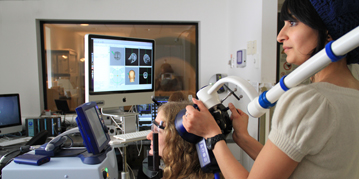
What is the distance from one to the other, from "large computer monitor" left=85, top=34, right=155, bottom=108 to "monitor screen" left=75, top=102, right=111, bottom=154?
1.99ft

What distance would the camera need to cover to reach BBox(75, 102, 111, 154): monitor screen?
1.02m

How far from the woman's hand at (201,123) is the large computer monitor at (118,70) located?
1.20 meters

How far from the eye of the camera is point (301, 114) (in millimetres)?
520

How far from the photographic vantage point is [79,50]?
106 inches

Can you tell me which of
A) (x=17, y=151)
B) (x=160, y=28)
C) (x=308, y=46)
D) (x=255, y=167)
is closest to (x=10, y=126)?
(x=17, y=151)

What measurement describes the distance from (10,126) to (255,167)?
8.06 feet

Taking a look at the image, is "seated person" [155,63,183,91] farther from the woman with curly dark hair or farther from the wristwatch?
the wristwatch

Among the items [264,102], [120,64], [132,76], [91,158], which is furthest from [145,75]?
[264,102]

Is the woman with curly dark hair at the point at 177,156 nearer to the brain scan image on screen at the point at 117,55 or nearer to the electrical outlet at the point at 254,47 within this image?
the brain scan image on screen at the point at 117,55

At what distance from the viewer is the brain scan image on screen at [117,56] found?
180 cm

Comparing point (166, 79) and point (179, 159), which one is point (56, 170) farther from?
point (166, 79)

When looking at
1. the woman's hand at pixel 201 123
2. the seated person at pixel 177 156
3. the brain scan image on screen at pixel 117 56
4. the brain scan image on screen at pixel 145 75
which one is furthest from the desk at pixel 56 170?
the brain scan image on screen at pixel 145 75

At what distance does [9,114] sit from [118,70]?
1293 mm

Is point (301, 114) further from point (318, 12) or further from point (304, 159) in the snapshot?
point (318, 12)
